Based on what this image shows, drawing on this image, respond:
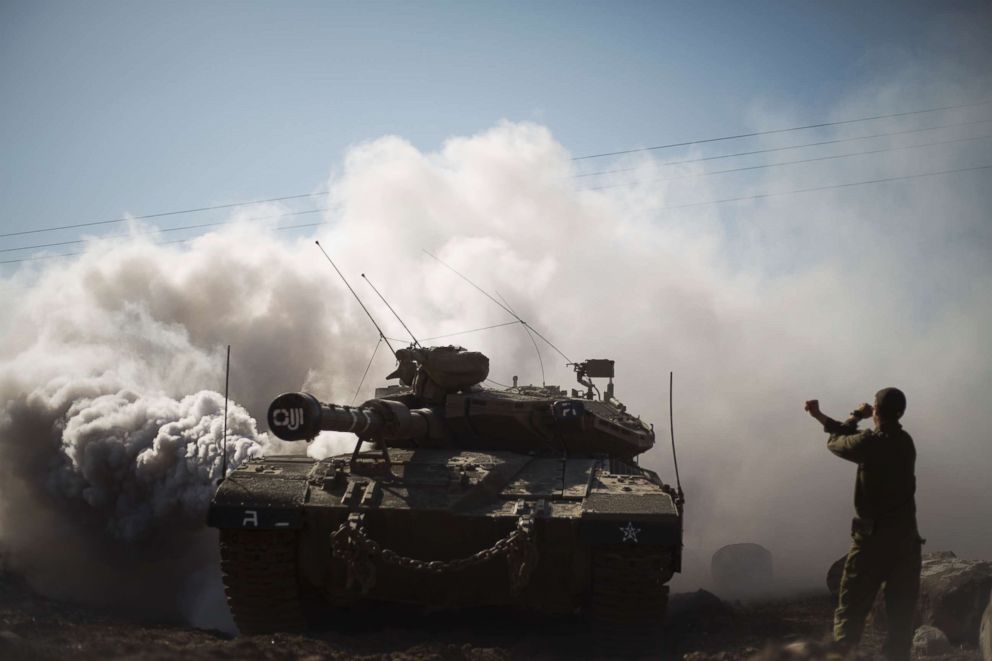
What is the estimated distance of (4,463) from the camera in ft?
84.1

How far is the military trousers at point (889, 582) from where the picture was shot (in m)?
8.16

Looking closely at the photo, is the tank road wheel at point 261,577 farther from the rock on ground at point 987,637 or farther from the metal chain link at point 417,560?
the rock on ground at point 987,637

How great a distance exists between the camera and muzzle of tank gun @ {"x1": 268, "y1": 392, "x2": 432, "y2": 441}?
10.3 m

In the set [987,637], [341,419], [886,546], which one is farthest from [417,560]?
[987,637]

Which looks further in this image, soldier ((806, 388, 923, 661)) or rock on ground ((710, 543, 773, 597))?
rock on ground ((710, 543, 773, 597))

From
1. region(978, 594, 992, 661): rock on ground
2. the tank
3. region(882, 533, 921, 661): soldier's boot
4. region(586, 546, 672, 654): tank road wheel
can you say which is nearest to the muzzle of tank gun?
the tank

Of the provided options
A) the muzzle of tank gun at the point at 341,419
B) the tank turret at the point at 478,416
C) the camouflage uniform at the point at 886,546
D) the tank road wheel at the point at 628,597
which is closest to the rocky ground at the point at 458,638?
the tank road wheel at the point at 628,597

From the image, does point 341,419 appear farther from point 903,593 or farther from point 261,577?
point 903,593

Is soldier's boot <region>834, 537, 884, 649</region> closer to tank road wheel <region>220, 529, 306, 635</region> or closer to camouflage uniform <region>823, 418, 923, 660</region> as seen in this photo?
camouflage uniform <region>823, 418, 923, 660</region>

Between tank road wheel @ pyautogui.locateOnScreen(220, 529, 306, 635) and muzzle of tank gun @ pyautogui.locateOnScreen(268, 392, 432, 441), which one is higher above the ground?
muzzle of tank gun @ pyautogui.locateOnScreen(268, 392, 432, 441)

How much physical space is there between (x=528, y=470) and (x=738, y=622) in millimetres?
3329

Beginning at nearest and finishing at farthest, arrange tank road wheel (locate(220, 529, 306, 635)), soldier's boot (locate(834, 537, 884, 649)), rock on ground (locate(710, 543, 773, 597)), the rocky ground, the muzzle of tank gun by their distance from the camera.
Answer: the rocky ground, soldier's boot (locate(834, 537, 884, 649)), the muzzle of tank gun, tank road wheel (locate(220, 529, 306, 635)), rock on ground (locate(710, 543, 773, 597))

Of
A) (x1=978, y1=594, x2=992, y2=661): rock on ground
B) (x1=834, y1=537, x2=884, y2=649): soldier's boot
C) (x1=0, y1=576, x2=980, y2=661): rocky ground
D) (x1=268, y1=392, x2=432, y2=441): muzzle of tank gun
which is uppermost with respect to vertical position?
(x1=268, y1=392, x2=432, y2=441): muzzle of tank gun

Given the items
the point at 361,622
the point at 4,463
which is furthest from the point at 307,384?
the point at 361,622
